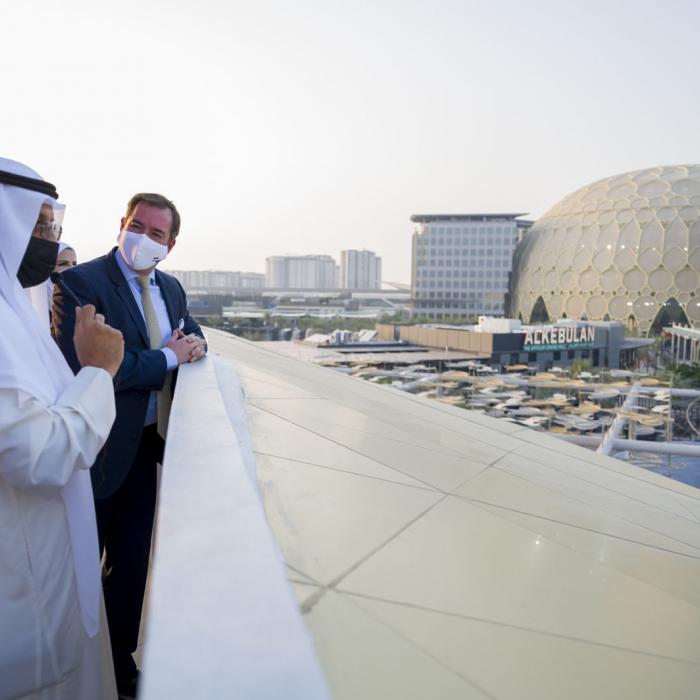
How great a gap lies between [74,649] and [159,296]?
54.4 inches

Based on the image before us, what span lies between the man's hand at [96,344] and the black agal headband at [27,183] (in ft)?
0.92

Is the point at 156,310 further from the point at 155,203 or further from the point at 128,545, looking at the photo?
the point at 128,545

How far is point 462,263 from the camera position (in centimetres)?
5700

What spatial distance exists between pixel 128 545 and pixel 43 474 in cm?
98

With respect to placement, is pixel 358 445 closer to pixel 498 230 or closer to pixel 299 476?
pixel 299 476

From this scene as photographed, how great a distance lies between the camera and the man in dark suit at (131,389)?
174 centimetres

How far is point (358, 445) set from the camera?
6.18 feet

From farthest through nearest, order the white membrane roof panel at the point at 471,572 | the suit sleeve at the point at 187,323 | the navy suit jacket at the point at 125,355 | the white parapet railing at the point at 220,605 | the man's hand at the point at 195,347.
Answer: the suit sleeve at the point at 187,323 < the man's hand at the point at 195,347 < the navy suit jacket at the point at 125,355 < the white membrane roof panel at the point at 471,572 < the white parapet railing at the point at 220,605

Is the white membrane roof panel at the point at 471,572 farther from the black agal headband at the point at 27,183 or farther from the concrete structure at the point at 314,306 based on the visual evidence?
the concrete structure at the point at 314,306

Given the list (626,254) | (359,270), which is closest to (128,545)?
(626,254)

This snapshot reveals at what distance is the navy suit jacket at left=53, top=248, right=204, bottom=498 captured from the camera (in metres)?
1.73

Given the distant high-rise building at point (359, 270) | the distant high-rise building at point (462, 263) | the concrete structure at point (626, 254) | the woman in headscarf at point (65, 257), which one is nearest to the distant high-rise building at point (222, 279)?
the distant high-rise building at point (359, 270)

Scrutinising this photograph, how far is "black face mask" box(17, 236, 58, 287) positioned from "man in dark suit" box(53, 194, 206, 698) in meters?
0.46

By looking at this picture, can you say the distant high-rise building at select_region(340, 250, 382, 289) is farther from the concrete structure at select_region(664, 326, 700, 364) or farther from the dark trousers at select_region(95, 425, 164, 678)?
the dark trousers at select_region(95, 425, 164, 678)
